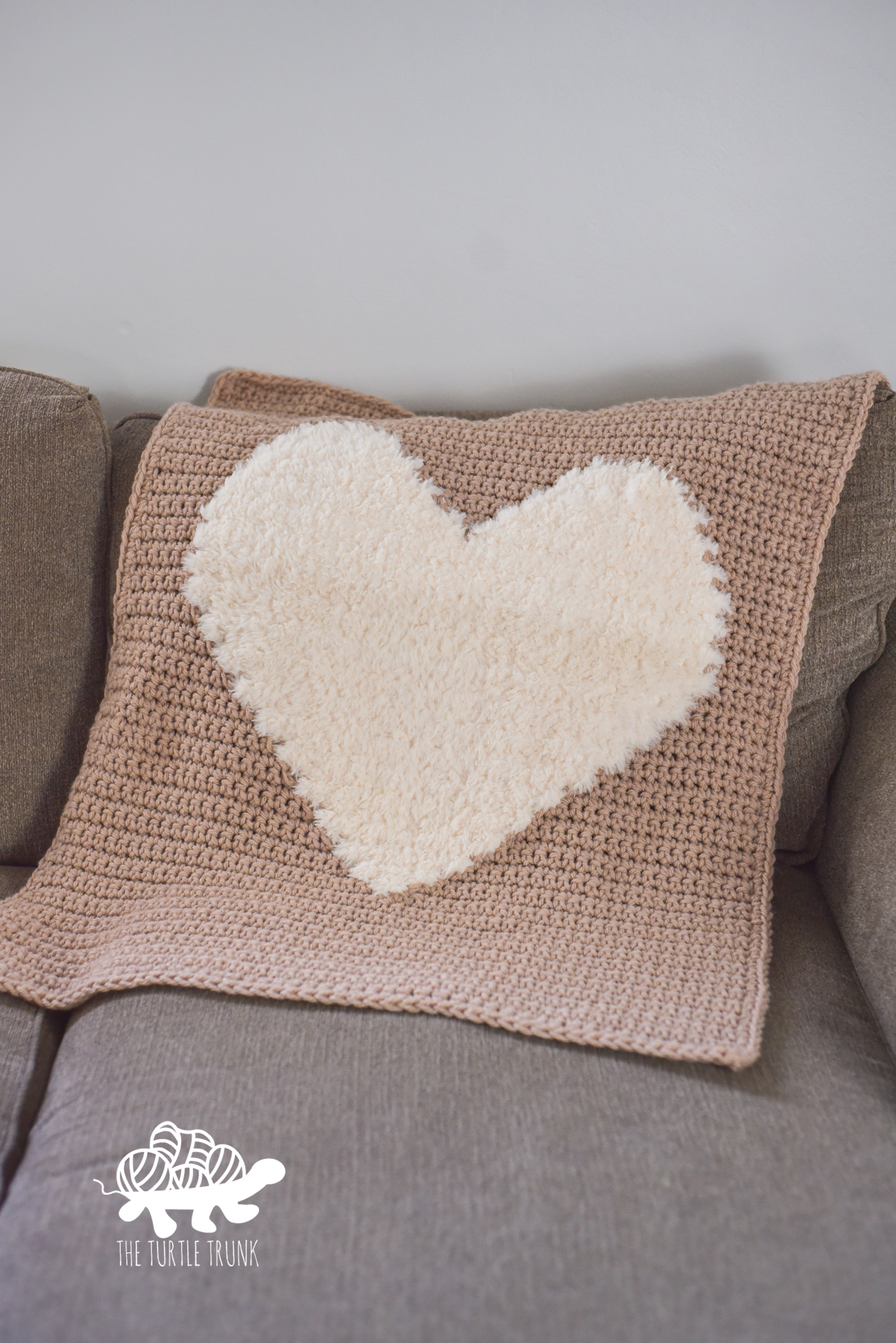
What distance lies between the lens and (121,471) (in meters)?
1.07

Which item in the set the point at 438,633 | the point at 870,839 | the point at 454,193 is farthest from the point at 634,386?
the point at 870,839

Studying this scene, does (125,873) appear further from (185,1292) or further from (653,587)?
(653,587)

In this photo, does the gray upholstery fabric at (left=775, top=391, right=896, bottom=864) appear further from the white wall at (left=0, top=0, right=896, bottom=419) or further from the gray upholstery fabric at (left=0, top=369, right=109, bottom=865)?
the gray upholstery fabric at (left=0, top=369, right=109, bottom=865)

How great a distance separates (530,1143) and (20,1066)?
0.50 meters

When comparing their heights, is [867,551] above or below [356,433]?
below

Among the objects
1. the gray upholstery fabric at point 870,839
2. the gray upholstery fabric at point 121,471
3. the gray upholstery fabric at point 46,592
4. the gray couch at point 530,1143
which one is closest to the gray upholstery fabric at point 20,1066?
the gray couch at point 530,1143

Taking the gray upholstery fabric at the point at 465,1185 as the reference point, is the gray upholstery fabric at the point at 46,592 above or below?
above

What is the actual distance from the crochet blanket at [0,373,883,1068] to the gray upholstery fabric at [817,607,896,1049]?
93mm

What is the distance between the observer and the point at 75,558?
3.37 feet

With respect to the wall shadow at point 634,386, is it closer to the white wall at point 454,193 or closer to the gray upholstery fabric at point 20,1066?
the white wall at point 454,193

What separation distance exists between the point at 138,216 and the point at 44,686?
0.62 m

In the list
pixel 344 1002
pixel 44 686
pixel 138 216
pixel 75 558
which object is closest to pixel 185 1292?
pixel 344 1002

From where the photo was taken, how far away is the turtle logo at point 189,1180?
0.65 meters

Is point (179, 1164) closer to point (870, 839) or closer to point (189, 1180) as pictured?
point (189, 1180)
